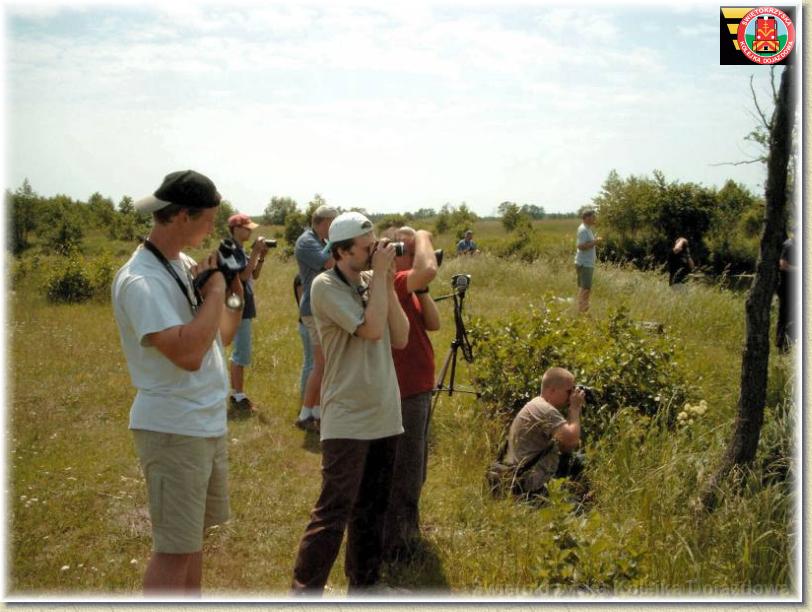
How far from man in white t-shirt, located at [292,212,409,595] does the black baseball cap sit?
785mm

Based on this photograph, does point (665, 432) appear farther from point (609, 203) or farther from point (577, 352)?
point (609, 203)

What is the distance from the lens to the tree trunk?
3.35 metres

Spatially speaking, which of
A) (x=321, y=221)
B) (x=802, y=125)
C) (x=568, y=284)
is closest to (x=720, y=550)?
(x=802, y=125)

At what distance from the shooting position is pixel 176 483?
2.56 metres

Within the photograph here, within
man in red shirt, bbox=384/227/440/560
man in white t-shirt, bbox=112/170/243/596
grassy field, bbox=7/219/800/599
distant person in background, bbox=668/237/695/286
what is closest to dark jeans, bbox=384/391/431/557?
man in red shirt, bbox=384/227/440/560

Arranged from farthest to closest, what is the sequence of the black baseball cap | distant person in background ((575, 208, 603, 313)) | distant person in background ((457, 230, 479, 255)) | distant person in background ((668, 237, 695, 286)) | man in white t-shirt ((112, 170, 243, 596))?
distant person in background ((457, 230, 479, 255)), distant person in background ((668, 237, 695, 286)), distant person in background ((575, 208, 603, 313)), the black baseball cap, man in white t-shirt ((112, 170, 243, 596))

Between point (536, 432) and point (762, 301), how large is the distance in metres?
1.53

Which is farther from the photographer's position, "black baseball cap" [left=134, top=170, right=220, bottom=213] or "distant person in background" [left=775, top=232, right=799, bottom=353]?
"distant person in background" [left=775, top=232, right=799, bottom=353]

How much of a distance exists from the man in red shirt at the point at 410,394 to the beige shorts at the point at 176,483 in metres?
1.33

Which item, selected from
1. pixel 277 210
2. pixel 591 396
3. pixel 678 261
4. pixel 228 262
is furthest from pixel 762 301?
pixel 277 210

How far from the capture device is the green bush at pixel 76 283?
13.1 m

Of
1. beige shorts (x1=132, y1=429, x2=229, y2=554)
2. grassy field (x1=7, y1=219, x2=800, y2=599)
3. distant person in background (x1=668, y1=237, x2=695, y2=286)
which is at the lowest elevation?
grassy field (x1=7, y1=219, x2=800, y2=599)

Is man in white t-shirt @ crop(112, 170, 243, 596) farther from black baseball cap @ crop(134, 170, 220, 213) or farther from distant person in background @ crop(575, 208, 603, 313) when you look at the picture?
distant person in background @ crop(575, 208, 603, 313)

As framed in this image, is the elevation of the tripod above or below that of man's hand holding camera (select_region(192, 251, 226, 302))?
below
